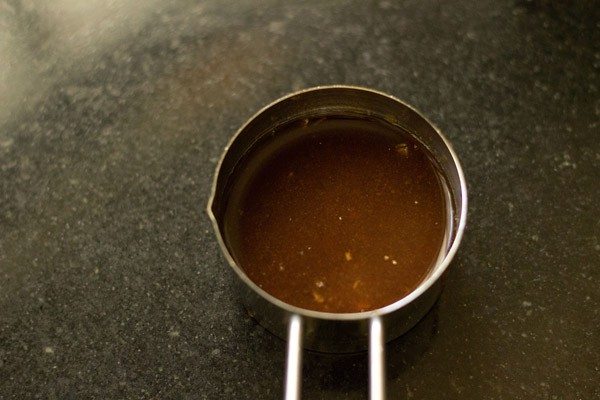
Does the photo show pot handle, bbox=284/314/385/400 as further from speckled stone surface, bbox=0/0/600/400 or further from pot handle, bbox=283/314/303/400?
speckled stone surface, bbox=0/0/600/400

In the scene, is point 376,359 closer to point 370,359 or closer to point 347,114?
point 370,359

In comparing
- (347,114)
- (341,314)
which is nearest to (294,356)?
(341,314)

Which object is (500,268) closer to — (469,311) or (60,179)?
(469,311)

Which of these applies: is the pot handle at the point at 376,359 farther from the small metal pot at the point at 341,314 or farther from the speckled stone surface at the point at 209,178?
the speckled stone surface at the point at 209,178

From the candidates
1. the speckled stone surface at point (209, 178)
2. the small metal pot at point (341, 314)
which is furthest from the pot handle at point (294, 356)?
the speckled stone surface at point (209, 178)

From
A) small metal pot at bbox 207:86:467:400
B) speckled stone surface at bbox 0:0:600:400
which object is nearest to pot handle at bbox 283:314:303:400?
small metal pot at bbox 207:86:467:400
